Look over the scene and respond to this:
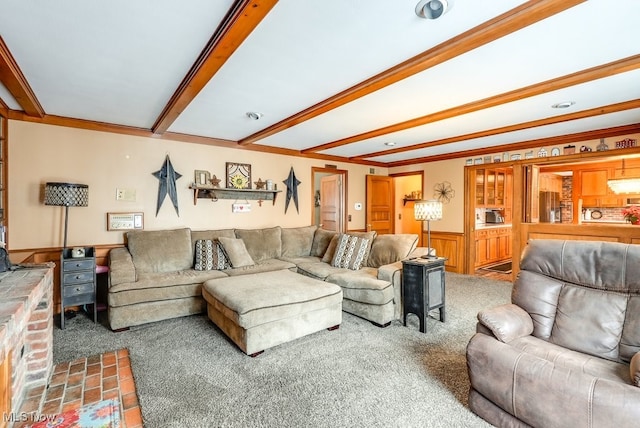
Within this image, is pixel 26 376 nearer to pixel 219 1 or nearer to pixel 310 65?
pixel 219 1

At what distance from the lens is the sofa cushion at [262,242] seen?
4.55m

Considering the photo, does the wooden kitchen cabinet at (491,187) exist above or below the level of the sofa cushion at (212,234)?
above

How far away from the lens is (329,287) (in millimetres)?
3066

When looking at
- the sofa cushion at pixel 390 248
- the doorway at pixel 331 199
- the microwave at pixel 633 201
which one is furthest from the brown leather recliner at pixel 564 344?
the microwave at pixel 633 201

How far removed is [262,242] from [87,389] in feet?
9.21

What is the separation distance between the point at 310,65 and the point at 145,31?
106 cm

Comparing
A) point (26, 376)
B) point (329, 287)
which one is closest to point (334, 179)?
point (329, 287)

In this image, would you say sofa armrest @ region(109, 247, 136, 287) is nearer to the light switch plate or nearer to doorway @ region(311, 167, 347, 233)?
the light switch plate

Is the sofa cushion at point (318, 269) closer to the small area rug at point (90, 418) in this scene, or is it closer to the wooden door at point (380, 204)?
the small area rug at point (90, 418)

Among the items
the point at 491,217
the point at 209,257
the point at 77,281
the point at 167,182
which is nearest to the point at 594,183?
the point at 491,217

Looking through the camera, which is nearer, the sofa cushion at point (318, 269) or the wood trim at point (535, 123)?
the wood trim at point (535, 123)

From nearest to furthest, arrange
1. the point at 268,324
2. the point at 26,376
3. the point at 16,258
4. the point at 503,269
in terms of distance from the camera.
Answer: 1. the point at 26,376
2. the point at 268,324
3. the point at 16,258
4. the point at 503,269

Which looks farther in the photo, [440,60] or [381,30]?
[440,60]

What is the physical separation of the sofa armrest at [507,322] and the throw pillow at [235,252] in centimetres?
298
